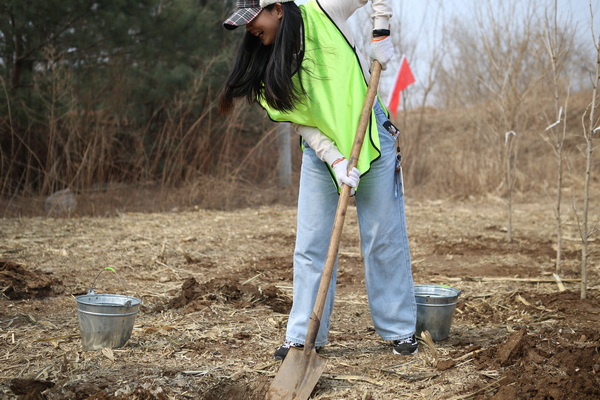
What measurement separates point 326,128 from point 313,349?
101cm

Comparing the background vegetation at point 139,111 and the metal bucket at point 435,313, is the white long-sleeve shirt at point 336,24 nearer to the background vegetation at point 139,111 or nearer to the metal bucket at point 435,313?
the metal bucket at point 435,313

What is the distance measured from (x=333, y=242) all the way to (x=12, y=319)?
7.09ft

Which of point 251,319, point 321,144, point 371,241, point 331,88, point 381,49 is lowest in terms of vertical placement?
point 251,319

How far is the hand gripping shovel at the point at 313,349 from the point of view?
265 centimetres

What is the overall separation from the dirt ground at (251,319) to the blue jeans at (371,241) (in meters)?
0.24

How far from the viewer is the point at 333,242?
2.84 m

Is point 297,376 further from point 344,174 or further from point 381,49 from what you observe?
point 381,49

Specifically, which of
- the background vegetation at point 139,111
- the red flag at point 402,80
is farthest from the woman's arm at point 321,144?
the background vegetation at point 139,111

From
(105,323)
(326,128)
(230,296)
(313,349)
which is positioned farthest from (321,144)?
(230,296)

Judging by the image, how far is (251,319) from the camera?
12.7 ft

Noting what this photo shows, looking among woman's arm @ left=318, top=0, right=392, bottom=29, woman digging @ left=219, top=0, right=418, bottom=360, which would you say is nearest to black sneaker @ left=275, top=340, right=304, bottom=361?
woman digging @ left=219, top=0, right=418, bottom=360

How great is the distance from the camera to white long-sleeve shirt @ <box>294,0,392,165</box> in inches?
113

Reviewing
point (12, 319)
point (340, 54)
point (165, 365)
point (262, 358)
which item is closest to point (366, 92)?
point (340, 54)

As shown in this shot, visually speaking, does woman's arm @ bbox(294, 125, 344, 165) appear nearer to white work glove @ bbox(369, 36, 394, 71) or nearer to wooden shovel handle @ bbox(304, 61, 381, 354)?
wooden shovel handle @ bbox(304, 61, 381, 354)
